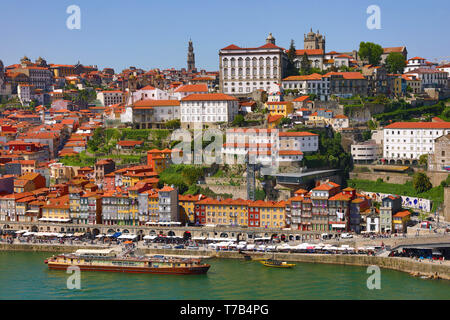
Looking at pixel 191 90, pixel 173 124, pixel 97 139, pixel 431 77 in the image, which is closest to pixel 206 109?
pixel 173 124

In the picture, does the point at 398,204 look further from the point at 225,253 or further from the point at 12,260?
the point at 12,260

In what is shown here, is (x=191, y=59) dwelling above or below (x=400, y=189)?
above

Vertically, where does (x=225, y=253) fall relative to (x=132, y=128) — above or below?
below

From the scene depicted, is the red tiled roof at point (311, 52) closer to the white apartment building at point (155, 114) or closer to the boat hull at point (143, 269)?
the white apartment building at point (155, 114)

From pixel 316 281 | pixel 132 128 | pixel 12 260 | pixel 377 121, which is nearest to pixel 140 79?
pixel 132 128

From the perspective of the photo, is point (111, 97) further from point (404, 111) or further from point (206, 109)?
point (404, 111)

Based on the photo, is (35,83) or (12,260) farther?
(35,83)
